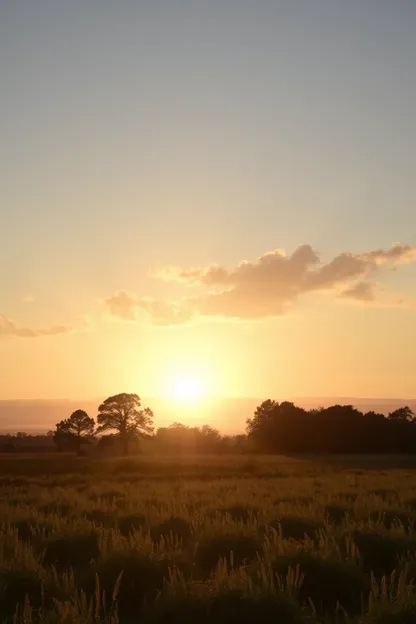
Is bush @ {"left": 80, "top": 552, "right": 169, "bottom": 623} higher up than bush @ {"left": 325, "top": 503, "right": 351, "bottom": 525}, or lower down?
higher up

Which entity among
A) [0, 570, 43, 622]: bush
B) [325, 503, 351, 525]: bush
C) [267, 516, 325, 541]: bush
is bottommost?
[325, 503, 351, 525]: bush

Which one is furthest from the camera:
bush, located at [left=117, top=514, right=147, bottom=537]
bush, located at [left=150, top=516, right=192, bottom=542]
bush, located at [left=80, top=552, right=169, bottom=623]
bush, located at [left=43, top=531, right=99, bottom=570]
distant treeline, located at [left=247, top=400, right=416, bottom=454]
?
distant treeline, located at [left=247, top=400, right=416, bottom=454]

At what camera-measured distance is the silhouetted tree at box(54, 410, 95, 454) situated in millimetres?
96812

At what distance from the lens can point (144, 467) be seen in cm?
5491

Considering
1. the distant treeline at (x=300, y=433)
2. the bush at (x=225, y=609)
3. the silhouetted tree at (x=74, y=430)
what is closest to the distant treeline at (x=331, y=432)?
the distant treeline at (x=300, y=433)

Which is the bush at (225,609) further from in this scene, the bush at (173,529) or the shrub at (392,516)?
the shrub at (392,516)

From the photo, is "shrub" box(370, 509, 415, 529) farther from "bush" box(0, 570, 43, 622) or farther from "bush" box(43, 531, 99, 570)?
"bush" box(0, 570, 43, 622)

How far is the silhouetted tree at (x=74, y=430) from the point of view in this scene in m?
96.8

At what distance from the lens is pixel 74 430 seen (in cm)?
9712

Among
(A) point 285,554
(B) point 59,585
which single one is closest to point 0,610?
(B) point 59,585

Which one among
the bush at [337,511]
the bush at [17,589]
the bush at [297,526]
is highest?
the bush at [17,589]

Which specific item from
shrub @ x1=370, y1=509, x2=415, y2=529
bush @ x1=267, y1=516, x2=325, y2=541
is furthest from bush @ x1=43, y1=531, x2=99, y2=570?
shrub @ x1=370, y1=509, x2=415, y2=529

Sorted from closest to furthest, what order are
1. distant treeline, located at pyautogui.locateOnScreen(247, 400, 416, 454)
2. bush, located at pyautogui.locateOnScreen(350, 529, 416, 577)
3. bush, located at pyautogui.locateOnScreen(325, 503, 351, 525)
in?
bush, located at pyautogui.locateOnScreen(350, 529, 416, 577)
bush, located at pyautogui.locateOnScreen(325, 503, 351, 525)
distant treeline, located at pyautogui.locateOnScreen(247, 400, 416, 454)

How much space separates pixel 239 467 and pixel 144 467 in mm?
8613
